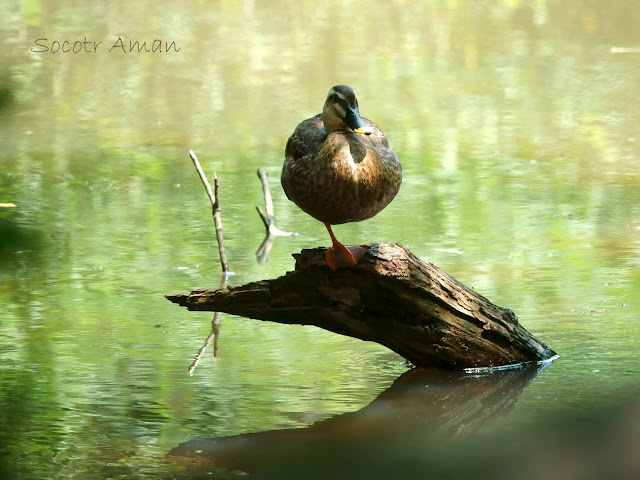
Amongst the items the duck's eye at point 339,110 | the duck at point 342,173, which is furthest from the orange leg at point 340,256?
the duck's eye at point 339,110

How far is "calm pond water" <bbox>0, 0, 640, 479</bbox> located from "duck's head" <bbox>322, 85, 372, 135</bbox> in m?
1.24

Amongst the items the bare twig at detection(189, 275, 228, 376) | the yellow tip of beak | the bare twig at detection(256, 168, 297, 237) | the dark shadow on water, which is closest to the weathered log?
the dark shadow on water

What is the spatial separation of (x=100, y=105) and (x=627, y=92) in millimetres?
6174

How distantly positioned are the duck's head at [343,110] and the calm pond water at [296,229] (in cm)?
124

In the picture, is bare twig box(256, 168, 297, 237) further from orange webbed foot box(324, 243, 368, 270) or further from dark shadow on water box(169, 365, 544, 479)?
orange webbed foot box(324, 243, 368, 270)

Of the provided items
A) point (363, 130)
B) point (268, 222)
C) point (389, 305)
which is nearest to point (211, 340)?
point (389, 305)

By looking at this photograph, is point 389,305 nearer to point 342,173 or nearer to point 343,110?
point 342,173

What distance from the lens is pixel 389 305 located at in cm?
512

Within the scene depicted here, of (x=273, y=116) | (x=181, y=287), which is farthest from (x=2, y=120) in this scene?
(x=273, y=116)

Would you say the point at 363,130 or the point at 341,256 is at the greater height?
the point at 363,130

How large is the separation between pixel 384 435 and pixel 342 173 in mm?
1145

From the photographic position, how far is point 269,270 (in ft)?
23.7

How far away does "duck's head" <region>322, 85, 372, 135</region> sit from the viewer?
4945 millimetres

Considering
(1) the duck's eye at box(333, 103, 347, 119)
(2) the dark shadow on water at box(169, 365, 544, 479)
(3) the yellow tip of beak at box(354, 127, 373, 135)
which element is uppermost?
(1) the duck's eye at box(333, 103, 347, 119)
